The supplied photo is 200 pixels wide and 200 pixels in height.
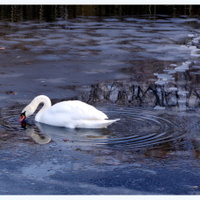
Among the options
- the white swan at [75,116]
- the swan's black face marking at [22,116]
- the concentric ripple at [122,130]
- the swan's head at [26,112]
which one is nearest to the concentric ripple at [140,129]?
the concentric ripple at [122,130]

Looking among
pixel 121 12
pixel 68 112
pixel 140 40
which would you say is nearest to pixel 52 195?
pixel 68 112

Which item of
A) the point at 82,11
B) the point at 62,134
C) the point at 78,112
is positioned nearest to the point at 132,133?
the point at 78,112

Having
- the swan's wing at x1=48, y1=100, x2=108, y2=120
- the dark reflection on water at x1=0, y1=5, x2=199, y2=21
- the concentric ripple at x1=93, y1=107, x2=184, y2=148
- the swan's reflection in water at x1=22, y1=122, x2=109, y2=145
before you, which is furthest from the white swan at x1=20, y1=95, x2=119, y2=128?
the dark reflection on water at x1=0, y1=5, x2=199, y2=21

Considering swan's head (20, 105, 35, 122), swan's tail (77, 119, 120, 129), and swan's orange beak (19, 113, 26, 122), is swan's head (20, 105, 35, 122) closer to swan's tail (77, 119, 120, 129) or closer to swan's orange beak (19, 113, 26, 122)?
swan's orange beak (19, 113, 26, 122)

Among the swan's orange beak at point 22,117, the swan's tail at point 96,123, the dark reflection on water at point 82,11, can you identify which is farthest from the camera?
the dark reflection on water at point 82,11

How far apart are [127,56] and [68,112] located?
350 inches

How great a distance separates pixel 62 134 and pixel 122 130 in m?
1.08

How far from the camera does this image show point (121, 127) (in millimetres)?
10742

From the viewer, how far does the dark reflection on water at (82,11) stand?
31562 mm

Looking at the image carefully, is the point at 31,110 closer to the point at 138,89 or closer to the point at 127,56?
the point at 138,89

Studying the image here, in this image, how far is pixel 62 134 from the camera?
10.4 m

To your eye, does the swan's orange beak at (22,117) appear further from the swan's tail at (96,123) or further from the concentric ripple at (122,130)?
the swan's tail at (96,123)

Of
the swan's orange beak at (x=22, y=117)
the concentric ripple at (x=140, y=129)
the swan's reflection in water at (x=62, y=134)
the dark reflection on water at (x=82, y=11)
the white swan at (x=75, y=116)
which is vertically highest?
the dark reflection on water at (x=82, y=11)

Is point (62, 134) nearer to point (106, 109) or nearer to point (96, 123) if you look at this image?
point (96, 123)
